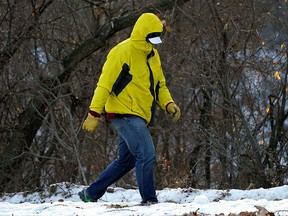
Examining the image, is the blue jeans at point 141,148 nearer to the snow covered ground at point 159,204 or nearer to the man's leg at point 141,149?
the man's leg at point 141,149

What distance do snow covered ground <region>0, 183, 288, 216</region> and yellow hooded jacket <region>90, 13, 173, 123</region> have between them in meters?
0.90

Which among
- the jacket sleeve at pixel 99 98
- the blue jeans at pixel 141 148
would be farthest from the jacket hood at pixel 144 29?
the blue jeans at pixel 141 148

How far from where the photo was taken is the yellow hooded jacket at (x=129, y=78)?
6.01 m

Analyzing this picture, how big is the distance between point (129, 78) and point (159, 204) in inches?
45.8

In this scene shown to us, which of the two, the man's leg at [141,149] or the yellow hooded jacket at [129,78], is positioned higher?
the yellow hooded jacket at [129,78]

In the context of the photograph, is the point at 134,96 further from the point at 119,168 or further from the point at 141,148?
the point at 119,168

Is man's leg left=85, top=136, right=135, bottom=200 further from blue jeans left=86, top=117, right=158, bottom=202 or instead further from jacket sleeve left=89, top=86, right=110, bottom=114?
jacket sleeve left=89, top=86, right=110, bottom=114

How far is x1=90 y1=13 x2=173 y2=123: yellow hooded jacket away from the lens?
6.01m

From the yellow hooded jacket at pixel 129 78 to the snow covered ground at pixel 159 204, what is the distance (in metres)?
0.90

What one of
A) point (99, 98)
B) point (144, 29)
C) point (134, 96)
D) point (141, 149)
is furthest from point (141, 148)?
point (144, 29)

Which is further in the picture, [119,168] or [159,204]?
[119,168]

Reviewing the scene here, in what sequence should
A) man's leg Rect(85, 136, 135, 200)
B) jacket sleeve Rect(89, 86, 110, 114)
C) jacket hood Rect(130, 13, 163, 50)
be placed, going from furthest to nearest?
man's leg Rect(85, 136, 135, 200)
jacket hood Rect(130, 13, 163, 50)
jacket sleeve Rect(89, 86, 110, 114)

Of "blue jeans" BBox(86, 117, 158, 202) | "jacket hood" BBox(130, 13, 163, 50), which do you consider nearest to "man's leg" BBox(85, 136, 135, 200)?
"blue jeans" BBox(86, 117, 158, 202)

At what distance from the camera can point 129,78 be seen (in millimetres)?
6109
